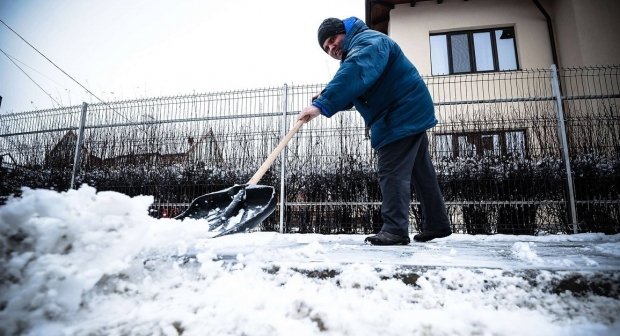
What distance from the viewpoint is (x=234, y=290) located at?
100 cm

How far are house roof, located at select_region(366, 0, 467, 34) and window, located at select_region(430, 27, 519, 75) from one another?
1249 mm

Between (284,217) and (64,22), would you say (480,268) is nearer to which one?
(284,217)

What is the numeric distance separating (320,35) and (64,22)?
73.3 feet

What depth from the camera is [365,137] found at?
495 centimetres

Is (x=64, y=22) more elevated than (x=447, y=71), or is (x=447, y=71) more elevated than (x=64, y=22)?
(x=64, y=22)

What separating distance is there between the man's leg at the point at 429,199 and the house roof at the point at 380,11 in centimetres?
799

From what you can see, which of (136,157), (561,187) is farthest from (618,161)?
(136,157)

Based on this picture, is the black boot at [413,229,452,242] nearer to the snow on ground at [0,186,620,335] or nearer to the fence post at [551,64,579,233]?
the snow on ground at [0,186,620,335]

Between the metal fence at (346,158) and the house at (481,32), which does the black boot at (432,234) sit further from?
the house at (481,32)

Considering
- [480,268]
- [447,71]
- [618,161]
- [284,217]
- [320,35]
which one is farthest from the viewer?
[447,71]

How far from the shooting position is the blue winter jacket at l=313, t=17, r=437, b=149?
6.79 ft

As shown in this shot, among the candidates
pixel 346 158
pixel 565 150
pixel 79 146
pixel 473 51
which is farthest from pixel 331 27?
pixel 473 51

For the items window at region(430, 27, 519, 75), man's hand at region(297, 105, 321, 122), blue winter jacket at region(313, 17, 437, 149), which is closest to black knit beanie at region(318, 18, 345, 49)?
blue winter jacket at region(313, 17, 437, 149)

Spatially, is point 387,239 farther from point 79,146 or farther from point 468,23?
point 468,23
